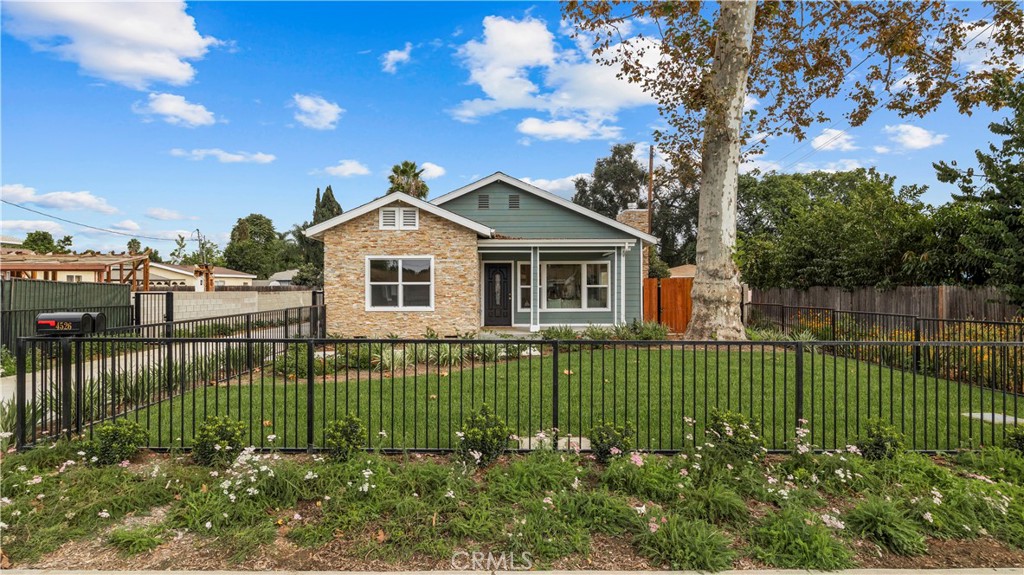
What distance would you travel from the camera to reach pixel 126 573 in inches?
118

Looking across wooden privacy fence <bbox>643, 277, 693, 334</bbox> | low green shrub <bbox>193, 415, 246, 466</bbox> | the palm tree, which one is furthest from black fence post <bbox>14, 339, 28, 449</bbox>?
the palm tree

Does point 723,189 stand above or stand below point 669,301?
above

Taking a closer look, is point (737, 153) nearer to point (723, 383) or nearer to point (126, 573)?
point (723, 383)

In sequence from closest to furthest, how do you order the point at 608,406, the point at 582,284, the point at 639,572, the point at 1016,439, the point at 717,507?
the point at 639,572
the point at 717,507
the point at 1016,439
the point at 608,406
the point at 582,284

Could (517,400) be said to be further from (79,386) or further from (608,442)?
(79,386)

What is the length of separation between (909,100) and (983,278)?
5.62 m

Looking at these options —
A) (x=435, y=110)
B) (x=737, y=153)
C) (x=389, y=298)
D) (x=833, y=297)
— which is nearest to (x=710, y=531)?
(x=737, y=153)

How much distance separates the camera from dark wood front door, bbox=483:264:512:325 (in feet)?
55.0

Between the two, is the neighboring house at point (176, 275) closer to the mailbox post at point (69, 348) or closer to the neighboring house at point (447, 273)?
the neighboring house at point (447, 273)

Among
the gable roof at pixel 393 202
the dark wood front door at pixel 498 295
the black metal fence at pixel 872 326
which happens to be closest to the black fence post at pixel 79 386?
the gable roof at pixel 393 202

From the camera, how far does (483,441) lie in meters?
4.29

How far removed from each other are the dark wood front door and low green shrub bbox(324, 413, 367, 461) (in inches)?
489

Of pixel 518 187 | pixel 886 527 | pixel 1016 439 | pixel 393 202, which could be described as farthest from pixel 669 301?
pixel 886 527

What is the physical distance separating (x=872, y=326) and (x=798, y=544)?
1068 cm
